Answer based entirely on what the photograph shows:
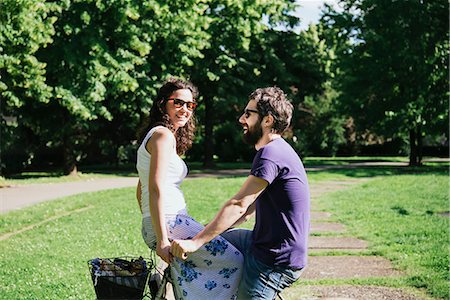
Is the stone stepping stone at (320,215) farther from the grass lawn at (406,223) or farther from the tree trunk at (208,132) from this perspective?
the tree trunk at (208,132)

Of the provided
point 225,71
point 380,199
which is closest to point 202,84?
point 225,71

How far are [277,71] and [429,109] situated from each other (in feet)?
23.9

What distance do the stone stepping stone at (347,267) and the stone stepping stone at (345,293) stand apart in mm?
468

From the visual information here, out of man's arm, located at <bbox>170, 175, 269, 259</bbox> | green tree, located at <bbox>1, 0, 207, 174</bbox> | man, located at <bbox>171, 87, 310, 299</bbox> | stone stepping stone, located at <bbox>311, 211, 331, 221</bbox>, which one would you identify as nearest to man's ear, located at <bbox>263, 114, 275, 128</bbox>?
man, located at <bbox>171, 87, 310, 299</bbox>

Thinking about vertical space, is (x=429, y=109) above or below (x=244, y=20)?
below

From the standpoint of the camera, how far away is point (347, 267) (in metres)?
7.02

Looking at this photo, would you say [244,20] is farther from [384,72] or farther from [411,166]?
[411,166]

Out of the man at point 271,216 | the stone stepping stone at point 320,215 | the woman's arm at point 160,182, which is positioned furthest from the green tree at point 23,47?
the man at point 271,216

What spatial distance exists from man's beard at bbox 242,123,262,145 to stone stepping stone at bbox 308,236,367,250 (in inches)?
187

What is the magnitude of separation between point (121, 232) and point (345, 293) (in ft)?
14.6

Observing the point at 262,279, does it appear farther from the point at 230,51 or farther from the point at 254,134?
the point at 230,51

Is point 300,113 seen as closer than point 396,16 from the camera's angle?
No

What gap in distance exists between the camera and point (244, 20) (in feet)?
82.3

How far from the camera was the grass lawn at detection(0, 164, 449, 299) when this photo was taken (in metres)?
6.27
